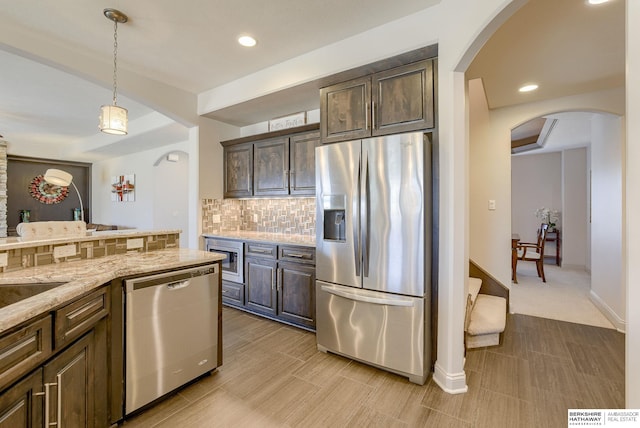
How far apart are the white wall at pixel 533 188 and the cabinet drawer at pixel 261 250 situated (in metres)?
6.80

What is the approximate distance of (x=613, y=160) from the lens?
3.29 metres

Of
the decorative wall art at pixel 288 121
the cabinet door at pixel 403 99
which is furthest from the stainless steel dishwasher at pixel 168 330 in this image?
the decorative wall art at pixel 288 121

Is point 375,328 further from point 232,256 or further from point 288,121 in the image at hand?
point 288,121

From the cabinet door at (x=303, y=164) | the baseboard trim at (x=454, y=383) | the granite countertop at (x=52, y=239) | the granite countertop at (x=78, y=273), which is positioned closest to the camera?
the granite countertop at (x=78, y=273)

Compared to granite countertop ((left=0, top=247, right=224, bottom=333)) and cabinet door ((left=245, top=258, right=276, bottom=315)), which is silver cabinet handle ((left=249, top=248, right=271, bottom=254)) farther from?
granite countertop ((left=0, top=247, right=224, bottom=333))

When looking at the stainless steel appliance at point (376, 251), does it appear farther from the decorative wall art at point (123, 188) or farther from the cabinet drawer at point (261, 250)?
the decorative wall art at point (123, 188)

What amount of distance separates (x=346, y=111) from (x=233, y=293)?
8.46 feet

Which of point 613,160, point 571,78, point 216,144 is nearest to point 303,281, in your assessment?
point 216,144

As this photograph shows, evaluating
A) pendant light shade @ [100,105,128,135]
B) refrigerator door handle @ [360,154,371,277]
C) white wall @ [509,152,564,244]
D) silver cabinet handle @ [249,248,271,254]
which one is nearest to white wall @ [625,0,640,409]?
refrigerator door handle @ [360,154,371,277]

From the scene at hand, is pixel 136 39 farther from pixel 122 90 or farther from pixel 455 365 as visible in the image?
Answer: pixel 455 365

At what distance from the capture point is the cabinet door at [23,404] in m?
0.95

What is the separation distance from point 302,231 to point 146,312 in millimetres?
2297

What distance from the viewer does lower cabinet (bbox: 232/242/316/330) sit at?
2994mm

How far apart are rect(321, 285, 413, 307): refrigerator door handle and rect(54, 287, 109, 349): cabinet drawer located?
1.56 meters
